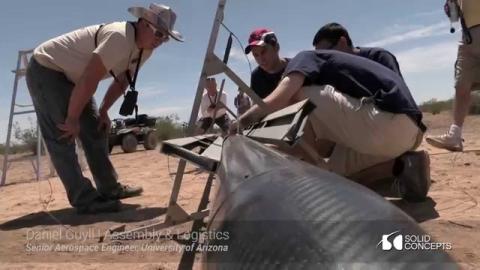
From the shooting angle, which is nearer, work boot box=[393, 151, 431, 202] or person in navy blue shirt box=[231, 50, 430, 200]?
person in navy blue shirt box=[231, 50, 430, 200]

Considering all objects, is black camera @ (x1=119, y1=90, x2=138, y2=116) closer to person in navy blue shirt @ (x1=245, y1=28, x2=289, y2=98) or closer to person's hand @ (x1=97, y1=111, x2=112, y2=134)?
person's hand @ (x1=97, y1=111, x2=112, y2=134)

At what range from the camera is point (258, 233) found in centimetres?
128

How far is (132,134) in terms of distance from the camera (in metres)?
14.8

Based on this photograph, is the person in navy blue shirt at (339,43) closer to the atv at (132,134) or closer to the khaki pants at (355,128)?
the khaki pants at (355,128)

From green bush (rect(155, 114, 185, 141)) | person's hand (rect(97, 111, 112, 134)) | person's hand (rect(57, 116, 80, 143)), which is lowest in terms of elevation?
green bush (rect(155, 114, 185, 141))

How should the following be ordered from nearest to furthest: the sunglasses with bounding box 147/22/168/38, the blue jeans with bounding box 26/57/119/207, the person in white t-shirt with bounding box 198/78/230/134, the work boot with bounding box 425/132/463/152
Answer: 1. the sunglasses with bounding box 147/22/168/38
2. the blue jeans with bounding box 26/57/119/207
3. the work boot with bounding box 425/132/463/152
4. the person in white t-shirt with bounding box 198/78/230/134

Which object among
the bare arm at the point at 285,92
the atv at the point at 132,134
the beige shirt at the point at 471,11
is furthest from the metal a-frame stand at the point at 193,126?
the atv at the point at 132,134

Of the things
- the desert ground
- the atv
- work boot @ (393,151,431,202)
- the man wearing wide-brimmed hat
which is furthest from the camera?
the atv

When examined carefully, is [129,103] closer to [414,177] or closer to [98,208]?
[98,208]

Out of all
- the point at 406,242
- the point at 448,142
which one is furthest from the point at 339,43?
the point at 406,242

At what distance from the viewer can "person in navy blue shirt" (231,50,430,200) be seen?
3189 millimetres

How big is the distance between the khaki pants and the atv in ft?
36.8

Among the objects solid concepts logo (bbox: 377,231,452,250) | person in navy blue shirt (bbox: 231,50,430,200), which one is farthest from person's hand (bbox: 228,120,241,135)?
solid concepts logo (bbox: 377,231,452,250)

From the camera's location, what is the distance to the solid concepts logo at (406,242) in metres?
1.14
